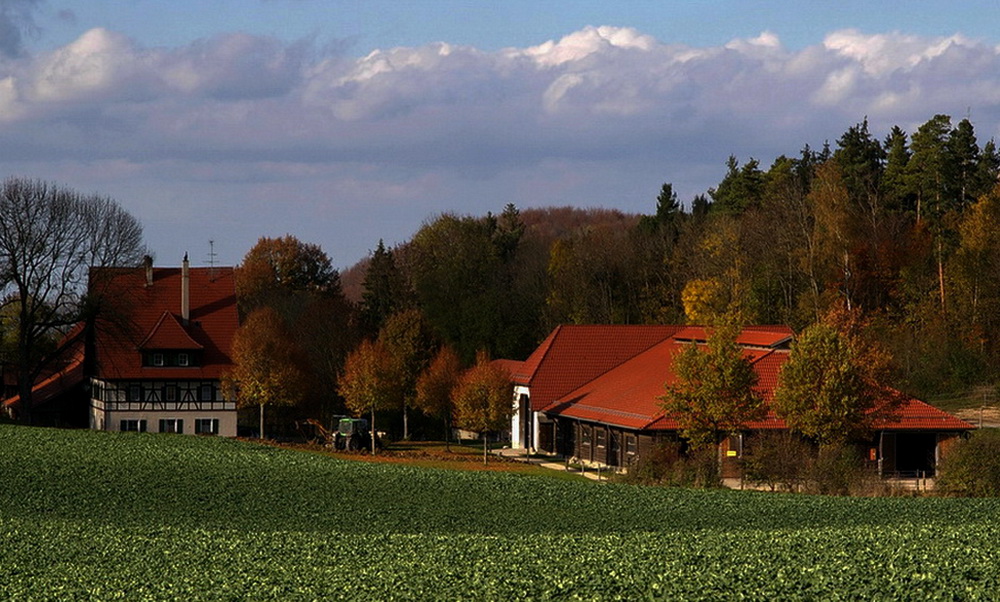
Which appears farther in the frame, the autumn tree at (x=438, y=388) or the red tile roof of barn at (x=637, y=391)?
the autumn tree at (x=438, y=388)

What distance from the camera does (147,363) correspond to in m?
74.8

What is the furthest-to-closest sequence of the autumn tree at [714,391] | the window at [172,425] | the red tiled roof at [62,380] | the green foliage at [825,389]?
the red tiled roof at [62,380] < the window at [172,425] < the autumn tree at [714,391] < the green foliage at [825,389]

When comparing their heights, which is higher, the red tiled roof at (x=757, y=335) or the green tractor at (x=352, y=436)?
the red tiled roof at (x=757, y=335)

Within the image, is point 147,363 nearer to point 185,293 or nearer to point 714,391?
point 185,293

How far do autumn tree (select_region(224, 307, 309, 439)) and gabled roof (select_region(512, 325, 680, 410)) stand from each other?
13.1m

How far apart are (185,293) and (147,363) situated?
16.5 feet

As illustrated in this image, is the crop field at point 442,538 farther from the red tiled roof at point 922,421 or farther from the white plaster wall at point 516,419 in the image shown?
the white plaster wall at point 516,419

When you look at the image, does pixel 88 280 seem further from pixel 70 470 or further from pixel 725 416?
pixel 725 416

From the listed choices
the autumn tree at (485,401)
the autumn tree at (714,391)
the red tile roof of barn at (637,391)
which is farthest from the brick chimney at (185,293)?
the autumn tree at (714,391)

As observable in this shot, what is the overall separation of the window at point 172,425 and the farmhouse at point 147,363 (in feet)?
0.20

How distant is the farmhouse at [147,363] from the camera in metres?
73.9

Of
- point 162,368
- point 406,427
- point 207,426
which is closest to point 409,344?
point 406,427

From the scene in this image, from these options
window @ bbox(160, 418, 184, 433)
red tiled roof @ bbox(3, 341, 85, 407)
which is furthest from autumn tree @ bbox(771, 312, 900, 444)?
red tiled roof @ bbox(3, 341, 85, 407)

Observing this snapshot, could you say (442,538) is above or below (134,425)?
below
